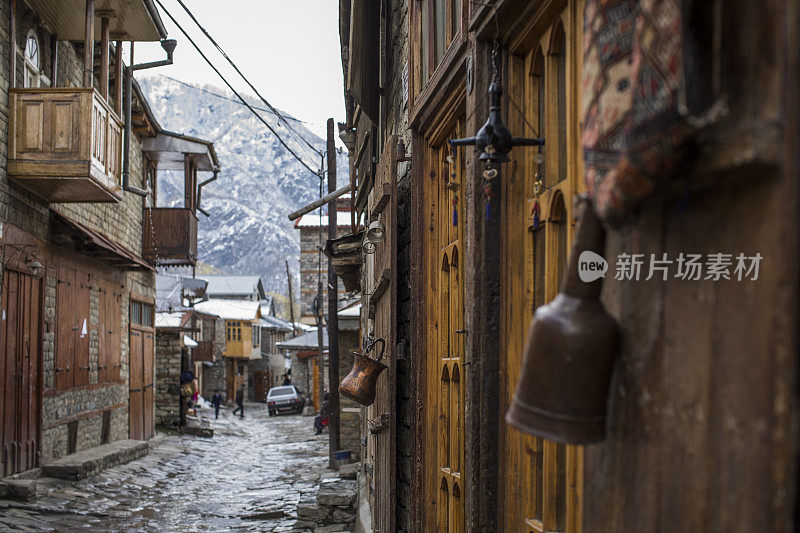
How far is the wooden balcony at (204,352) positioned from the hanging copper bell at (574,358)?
1610 inches

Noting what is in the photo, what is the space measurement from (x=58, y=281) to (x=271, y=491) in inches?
201

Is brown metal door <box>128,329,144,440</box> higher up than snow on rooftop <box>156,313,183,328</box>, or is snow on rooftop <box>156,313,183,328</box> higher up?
snow on rooftop <box>156,313,183,328</box>

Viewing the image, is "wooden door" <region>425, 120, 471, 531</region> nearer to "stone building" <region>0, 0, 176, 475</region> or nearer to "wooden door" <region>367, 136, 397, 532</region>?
"wooden door" <region>367, 136, 397, 532</region>

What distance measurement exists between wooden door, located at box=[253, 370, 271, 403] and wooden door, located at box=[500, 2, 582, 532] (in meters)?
49.8

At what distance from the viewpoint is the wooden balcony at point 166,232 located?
64.9 ft

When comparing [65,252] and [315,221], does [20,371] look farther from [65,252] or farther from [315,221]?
[315,221]

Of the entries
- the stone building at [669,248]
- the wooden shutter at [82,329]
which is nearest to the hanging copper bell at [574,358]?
the stone building at [669,248]

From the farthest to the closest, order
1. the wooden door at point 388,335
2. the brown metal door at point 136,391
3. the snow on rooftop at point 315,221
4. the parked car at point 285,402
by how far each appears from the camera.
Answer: the snow on rooftop at point 315,221 → the parked car at point 285,402 → the brown metal door at point 136,391 → the wooden door at point 388,335

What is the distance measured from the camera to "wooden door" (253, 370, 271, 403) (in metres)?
51.2

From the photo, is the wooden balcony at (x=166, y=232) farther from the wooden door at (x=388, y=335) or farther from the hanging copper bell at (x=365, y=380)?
the hanging copper bell at (x=365, y=380)

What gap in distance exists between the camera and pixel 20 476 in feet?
36.6

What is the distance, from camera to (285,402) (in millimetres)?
32969

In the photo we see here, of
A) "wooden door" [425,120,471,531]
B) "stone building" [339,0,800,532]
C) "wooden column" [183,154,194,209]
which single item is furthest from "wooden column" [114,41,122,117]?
"stone building" [339,0,800,532]

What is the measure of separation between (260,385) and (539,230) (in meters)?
50.3
